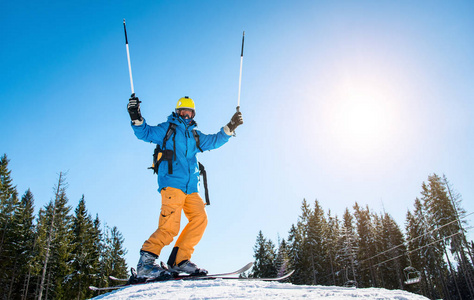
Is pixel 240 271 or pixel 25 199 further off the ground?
pixel 25 199

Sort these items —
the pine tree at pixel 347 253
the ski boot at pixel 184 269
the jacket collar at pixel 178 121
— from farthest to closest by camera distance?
the pine tree at pixel 347 253 < the jacket collar at pixel 178 121 < the ski boot at pixel 184 269

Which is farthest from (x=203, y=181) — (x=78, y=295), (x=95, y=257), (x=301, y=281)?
(x=301, y=281)

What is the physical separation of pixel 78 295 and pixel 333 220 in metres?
41.7

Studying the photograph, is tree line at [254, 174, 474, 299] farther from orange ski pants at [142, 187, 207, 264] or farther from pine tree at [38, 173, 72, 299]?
orange ski pants at [142, 187, 207, 264]

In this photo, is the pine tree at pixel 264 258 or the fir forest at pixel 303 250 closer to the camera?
the fir forest at pixel 303 250

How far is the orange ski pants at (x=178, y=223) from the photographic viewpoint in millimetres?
5461

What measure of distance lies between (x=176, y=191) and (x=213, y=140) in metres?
1.50

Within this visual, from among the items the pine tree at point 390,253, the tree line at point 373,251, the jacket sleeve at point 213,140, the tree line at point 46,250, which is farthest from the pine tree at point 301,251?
the jacket sleeve at point 213,140

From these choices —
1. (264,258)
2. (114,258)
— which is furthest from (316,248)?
(114,258)

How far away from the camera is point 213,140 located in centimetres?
664

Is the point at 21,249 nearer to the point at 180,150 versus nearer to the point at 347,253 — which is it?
the point at 180,150

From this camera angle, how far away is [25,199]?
42.2 meters

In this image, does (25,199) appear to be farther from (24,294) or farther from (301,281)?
(301,281)

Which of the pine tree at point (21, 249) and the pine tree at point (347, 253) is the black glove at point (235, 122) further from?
the pine tree at point (347, 253)
